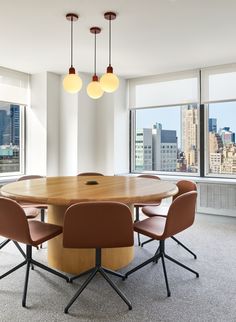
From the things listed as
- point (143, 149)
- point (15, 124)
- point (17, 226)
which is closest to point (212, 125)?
point (143, 149)

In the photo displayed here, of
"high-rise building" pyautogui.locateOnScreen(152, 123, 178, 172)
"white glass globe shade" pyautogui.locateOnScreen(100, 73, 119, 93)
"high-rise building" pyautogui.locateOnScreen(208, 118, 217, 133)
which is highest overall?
"white glass globe shade" pyautogui.locateOnScreen(100, 73, 119, 93)

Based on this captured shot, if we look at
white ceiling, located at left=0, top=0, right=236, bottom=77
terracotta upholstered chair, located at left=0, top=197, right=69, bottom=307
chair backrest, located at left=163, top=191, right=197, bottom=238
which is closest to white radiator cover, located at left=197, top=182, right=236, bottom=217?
white ceiling, located at left=0, top=0, right=236, bottom=77

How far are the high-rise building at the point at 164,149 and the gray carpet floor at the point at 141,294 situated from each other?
2.62 meters

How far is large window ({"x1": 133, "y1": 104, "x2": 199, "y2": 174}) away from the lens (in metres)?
5.27

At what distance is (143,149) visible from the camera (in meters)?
5.84

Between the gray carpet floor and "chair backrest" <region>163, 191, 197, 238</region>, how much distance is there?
51cm

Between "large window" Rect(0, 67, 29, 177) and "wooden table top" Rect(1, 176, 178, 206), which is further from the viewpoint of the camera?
"large window" Rect(0, 67, 29, 177)

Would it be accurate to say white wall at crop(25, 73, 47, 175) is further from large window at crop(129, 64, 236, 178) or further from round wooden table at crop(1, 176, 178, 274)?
round wooden table at crop(1, 176, 178, 274)

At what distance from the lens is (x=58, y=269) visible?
2641 mm

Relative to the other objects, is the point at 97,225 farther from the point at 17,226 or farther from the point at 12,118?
the point at 12,118

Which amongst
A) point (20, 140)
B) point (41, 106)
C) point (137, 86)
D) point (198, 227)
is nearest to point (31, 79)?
point (41, 106)

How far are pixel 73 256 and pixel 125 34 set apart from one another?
264 centimetres

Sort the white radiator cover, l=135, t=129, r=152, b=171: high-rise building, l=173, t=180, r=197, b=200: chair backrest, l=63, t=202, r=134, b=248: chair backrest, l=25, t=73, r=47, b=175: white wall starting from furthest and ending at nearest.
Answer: l=135, t=129, r=152, b=171: high-rise building < l=25, t=73, r=47, b=175: white wall < the white radiator cover < l=173, t=180, r=197, b=200: chair backrest < l=63, t=202, r=134, b=248: chair backrest

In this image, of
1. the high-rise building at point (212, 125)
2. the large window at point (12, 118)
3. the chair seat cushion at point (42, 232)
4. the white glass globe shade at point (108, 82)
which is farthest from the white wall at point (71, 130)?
the chair seat cushion at point (42, 232)
